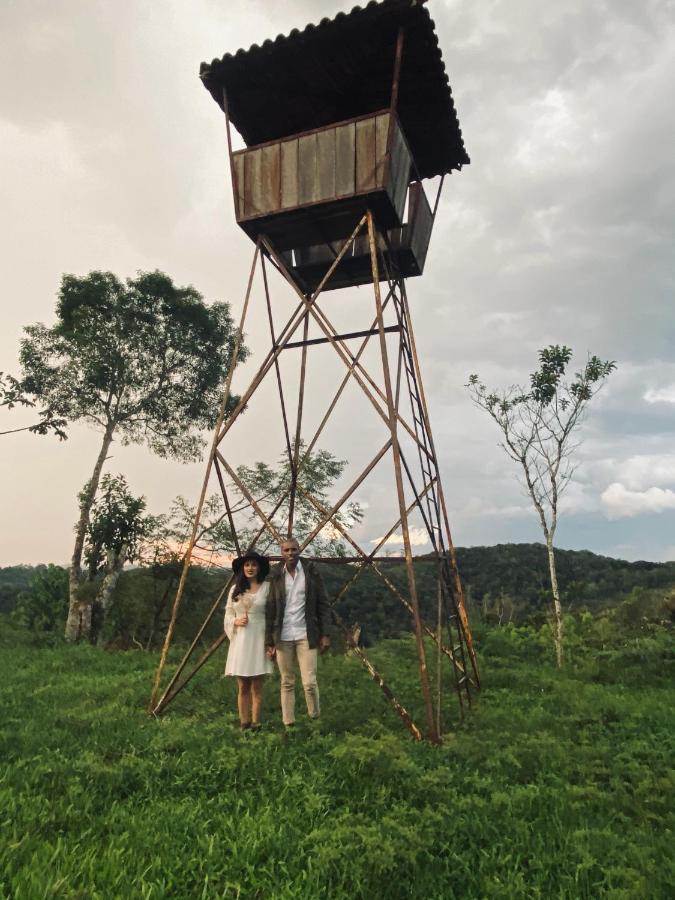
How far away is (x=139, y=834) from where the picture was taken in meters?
3.67

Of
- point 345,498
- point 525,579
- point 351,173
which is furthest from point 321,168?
point 525,579

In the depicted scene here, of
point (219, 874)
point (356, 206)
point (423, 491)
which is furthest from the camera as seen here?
point (423, 491)

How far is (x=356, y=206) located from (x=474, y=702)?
24.4ft

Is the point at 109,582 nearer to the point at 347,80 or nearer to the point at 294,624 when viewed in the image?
the point at 294,624

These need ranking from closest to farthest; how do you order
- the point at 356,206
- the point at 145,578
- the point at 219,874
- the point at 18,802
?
the point at 219,874, the point at 18,802, the point at 356,206, the point at 145,578

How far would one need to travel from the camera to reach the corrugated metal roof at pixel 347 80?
7.32m

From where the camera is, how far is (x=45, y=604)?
62.1 ft

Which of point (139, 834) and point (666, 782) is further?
point (666, 782)

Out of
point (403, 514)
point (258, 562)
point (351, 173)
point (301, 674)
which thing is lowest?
point (301, 674)

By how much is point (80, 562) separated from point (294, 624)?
1390cm

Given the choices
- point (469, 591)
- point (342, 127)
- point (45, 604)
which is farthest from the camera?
point (469, 591)

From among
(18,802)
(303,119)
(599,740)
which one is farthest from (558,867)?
(303,119)

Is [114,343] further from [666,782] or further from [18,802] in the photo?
[666,782]

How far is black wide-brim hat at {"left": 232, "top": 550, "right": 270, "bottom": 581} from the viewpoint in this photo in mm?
6855
